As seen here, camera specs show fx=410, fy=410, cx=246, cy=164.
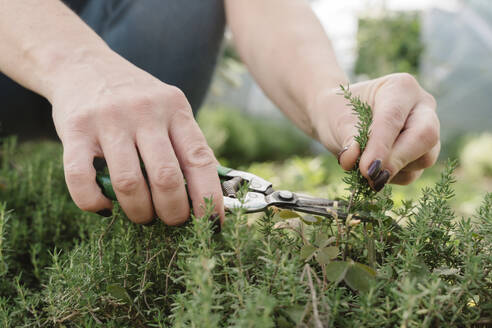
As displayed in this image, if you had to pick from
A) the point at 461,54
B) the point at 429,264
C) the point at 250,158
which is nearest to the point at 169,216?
the point at 429,264

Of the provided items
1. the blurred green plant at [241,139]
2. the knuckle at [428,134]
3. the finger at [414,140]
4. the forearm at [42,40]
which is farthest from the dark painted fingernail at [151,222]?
the blurred green plant at [241,139]

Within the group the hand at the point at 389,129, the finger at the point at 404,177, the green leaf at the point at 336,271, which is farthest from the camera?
the finger at the point at 404,177

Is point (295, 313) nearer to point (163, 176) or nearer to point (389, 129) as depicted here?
point (163, 176)

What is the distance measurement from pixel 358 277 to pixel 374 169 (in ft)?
1.09

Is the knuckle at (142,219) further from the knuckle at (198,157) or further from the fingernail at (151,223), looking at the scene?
the knuckle at (198,157)

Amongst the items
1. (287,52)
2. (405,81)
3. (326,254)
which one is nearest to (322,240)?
(326,254)

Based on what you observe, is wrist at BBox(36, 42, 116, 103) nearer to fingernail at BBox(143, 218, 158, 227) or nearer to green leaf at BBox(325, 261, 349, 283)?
fingernail at BBox(143, 218, 158, 227)

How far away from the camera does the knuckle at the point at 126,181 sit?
0.98m

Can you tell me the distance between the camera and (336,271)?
78 cm

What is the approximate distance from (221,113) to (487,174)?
22.2ft

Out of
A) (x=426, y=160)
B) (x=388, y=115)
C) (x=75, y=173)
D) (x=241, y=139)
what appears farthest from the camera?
(x=241, y=139)

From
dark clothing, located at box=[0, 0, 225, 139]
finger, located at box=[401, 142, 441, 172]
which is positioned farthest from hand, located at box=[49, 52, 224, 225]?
dark clothing, located at box=[0, 0, 225, 139]

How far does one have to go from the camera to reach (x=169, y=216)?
40.4 inches

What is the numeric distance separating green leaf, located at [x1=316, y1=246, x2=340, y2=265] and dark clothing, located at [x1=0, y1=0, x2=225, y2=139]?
1694 millimetres
